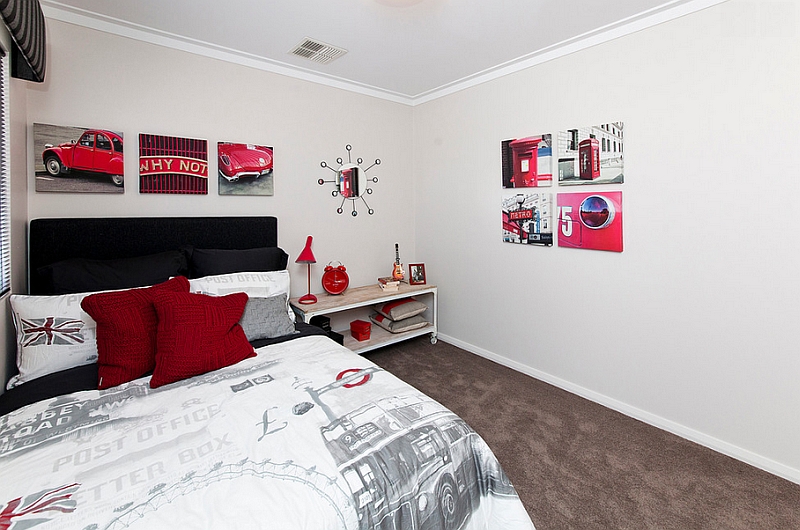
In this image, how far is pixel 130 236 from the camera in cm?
252

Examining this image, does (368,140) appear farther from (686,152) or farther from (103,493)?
(103,493)

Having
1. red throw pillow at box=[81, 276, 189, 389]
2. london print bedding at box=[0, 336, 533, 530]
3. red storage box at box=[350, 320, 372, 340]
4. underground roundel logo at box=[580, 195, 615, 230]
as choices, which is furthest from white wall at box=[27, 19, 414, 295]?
underground roundel logo at box=[580, 195, 615, 230]

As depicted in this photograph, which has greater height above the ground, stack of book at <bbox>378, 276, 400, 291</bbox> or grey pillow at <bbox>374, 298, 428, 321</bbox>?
stack of book at <bbox>378, 276, 400, 291</bbox>

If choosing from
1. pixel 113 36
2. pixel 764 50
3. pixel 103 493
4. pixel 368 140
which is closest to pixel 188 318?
pixel 103 493

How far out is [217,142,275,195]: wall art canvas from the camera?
2967mm

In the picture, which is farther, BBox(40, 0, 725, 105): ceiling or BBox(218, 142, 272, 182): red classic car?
BBox(218, 142, 272, 182): red classic car

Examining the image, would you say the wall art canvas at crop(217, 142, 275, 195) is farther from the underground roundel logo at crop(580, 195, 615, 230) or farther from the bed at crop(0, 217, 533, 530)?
the underground roundel logo at crop(580, 195, 615, 230)

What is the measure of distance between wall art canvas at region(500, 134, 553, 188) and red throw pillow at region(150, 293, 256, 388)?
7.60 ft

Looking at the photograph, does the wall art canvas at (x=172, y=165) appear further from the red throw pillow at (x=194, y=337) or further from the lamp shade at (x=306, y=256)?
the red throw pillow at (x=194, y=337)

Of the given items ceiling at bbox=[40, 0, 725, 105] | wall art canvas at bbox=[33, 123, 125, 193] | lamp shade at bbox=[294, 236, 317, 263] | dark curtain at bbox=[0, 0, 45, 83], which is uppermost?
ceiling at bbox=[40, 0, 725, 105]

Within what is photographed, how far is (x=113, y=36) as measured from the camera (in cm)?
249

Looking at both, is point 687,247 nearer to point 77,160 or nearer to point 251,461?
point 251,461

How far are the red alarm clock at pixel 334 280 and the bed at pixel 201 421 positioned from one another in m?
0.94

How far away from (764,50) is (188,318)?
3153mm
